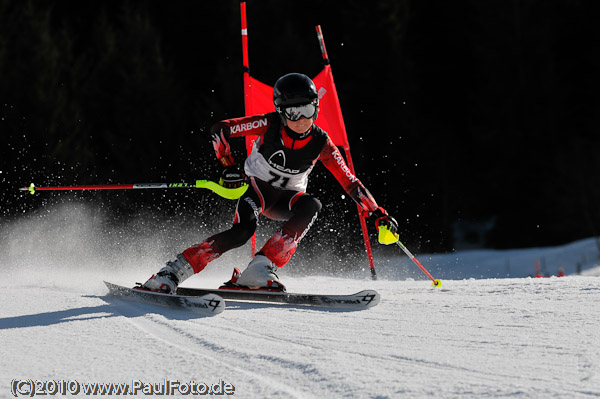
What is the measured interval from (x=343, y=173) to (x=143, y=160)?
44.0 feet

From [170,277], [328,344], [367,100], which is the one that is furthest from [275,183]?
[367,100]

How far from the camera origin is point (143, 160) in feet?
55.2

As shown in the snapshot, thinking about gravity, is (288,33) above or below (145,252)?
above

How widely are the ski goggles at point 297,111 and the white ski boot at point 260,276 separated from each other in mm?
860

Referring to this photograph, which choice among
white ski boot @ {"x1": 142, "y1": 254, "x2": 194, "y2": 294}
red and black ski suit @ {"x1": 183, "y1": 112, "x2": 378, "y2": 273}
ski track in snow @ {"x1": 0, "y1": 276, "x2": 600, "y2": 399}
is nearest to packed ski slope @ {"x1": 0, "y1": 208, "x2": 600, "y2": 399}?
ski track in snow @ {"x1": 0, "y1": 276, "x2": 600, "y2": 399}

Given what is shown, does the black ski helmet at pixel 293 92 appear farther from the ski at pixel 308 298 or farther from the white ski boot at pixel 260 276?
the ski at pixel 308 298

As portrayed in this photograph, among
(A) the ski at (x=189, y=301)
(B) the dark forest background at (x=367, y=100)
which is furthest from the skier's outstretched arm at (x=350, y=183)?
(B) the dark forest background at (x=367, y=100)

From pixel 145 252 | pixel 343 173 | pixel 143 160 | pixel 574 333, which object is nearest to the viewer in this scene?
pixel 574 333

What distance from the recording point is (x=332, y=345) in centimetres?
238

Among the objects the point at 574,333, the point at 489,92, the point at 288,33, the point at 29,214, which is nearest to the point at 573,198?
the point at 489,92

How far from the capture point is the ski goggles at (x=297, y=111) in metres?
3.81

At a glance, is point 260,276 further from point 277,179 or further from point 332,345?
point 332,345

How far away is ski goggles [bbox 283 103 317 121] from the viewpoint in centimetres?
381

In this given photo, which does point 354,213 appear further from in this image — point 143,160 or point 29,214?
point 29,214
